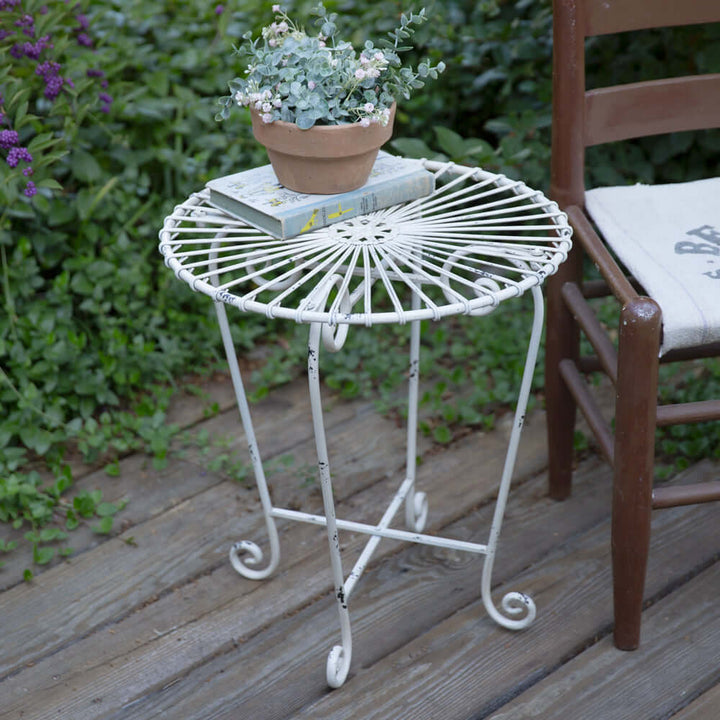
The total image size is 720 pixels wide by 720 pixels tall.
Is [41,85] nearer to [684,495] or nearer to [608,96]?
[608,96]

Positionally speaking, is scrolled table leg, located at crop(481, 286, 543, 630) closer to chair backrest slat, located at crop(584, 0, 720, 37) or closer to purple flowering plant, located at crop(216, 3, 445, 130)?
purple flowering plant, located at crop(216, 3, 445, 130)

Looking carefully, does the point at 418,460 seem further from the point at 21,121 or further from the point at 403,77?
the point at 21,121

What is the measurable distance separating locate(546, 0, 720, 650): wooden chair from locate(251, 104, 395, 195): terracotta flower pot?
366mm

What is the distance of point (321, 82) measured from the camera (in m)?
1.32

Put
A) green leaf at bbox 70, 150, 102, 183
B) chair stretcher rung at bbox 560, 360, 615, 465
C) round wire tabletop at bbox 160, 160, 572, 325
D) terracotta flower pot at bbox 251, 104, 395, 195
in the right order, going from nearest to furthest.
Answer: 1. round wire tabletop at bbox 160, 160, 572, 325
2. terracotta flower pot at bbox 251, 104, 395, 195
3. chair stretcher rung at bbox 560, 360, 615, 465
4. green leaf at bbox 70, 150, 102, 183

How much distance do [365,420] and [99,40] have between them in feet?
3.47

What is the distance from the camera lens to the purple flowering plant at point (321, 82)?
4.29ft

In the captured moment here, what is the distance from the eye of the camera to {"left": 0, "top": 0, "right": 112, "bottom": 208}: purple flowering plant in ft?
6.02

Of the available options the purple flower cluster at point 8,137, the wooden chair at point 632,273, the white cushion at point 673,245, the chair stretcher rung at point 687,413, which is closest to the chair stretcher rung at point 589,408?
the wooden chair at point 632,273

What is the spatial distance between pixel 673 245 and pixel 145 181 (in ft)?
4.03

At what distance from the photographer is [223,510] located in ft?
6.13

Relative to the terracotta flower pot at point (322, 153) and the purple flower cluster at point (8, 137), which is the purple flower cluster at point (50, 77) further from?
the terracotta flower pot at point (322, 153)

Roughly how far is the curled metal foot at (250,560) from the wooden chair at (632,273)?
1.84ft

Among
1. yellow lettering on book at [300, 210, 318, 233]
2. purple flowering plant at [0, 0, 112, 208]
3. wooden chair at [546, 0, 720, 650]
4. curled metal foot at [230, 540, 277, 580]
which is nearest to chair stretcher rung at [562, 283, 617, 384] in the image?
wooden chair at [546, 0, 720, 650]
